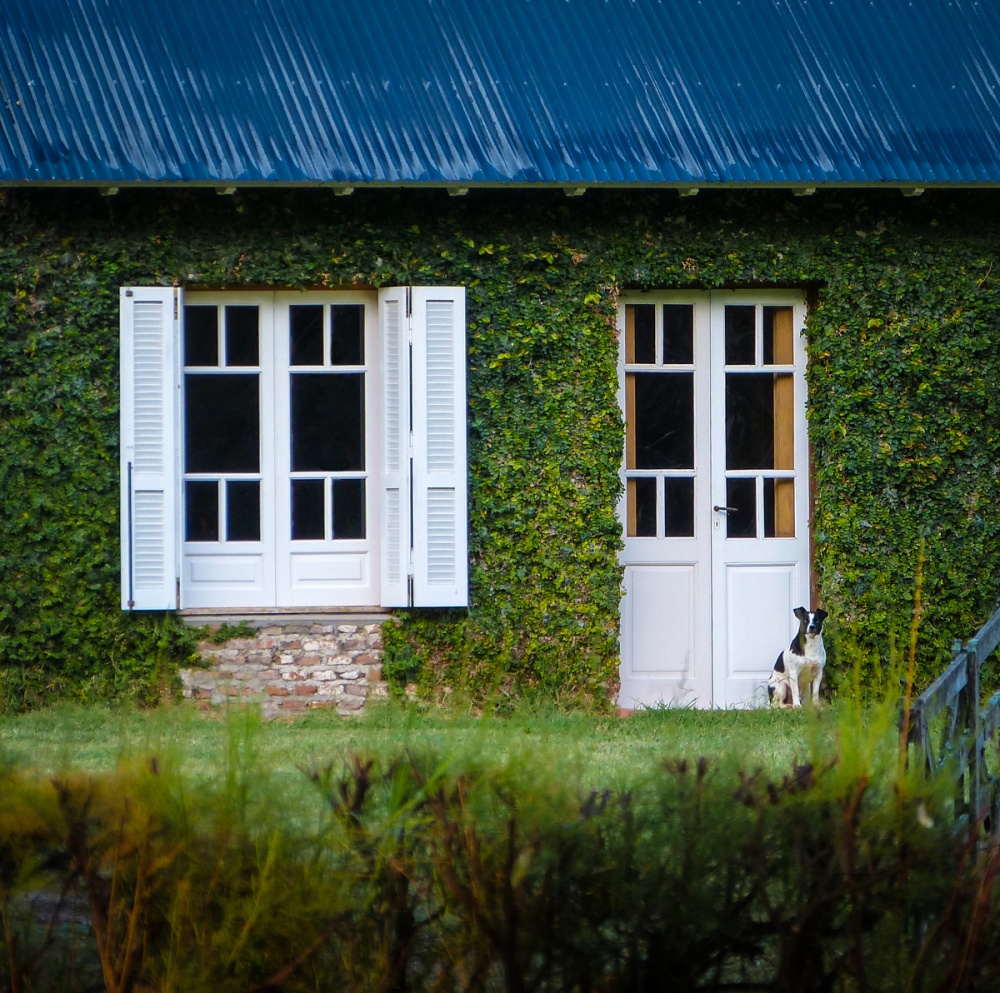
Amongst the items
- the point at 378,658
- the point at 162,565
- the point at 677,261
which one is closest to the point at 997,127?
the point at 677,261

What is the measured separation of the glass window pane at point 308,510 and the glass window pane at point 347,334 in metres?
0.70

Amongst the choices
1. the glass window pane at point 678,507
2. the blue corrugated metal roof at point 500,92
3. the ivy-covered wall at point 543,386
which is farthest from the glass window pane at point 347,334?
the glass window pane at point 678,507

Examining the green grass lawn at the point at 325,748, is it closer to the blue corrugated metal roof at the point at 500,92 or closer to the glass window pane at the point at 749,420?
the blue corrugated metal roof at the point at 500,92

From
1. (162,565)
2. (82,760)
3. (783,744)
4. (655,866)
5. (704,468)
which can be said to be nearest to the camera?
(655,866)

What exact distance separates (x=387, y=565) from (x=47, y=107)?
3090 millimetres

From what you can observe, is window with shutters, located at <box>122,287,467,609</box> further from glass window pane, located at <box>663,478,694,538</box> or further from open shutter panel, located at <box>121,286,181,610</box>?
glass window pane, located at <box>663,478,694,538</box>

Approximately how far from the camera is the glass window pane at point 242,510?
8.42 metres

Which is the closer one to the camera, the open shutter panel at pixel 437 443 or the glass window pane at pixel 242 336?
the open shutter panel at pixel 437 443

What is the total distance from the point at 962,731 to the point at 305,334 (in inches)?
209

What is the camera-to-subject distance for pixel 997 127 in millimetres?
8578

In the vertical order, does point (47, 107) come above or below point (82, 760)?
above

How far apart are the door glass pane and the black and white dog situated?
2.07 ft

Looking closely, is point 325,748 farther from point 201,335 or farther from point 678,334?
point 678,334

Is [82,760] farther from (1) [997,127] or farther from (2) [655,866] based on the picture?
(1) [997,127]
